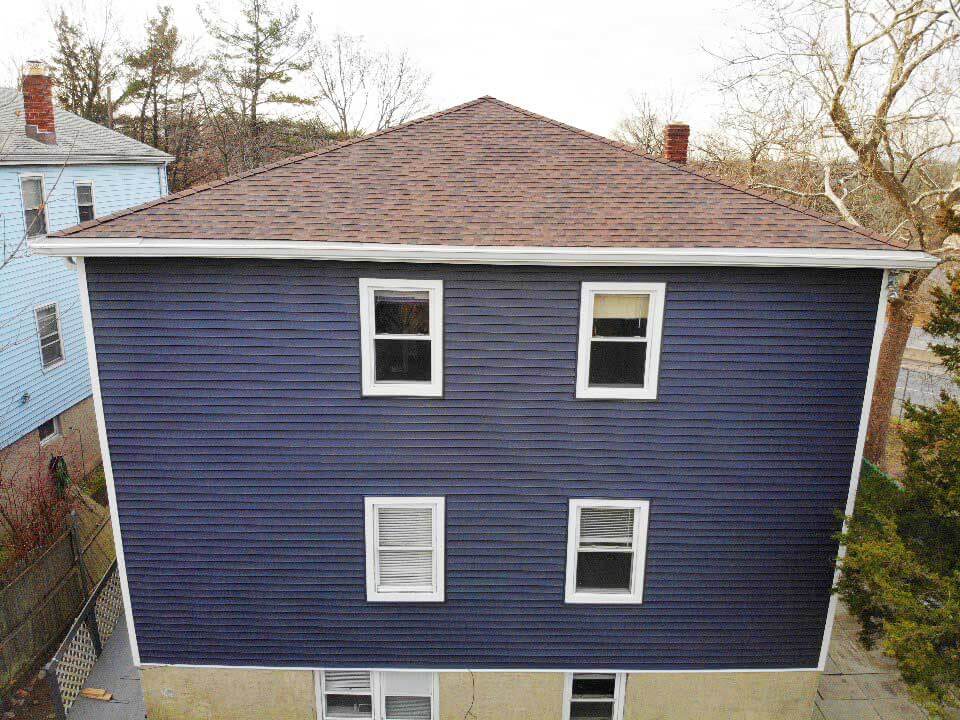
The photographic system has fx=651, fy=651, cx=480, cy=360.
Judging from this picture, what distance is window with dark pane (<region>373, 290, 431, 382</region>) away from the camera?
7520 mm

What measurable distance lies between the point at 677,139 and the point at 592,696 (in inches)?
339

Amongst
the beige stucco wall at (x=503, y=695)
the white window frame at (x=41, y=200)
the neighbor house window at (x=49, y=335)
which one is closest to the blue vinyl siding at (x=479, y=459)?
the beige stucco wall at (x=503, y=695)

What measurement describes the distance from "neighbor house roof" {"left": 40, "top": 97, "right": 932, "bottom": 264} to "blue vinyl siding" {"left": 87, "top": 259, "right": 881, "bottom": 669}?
369 mm

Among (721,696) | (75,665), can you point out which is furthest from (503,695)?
(75,665)

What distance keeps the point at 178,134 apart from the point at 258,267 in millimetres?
32918

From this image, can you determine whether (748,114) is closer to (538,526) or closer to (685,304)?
(685,304)

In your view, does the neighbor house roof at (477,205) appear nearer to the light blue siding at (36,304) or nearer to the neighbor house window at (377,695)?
the neighbor house window at (377,695)

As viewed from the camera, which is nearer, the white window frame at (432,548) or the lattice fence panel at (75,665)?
the white window frame at (432,548)

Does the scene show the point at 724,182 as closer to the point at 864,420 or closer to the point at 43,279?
the point at 864,420

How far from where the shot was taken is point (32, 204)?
15516 mm

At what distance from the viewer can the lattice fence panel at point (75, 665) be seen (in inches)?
360

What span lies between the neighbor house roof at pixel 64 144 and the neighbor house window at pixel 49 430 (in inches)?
246

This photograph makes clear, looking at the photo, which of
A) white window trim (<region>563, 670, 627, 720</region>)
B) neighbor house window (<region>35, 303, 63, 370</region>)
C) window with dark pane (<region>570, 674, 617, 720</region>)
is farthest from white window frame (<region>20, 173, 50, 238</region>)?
window with dark pane (<region>570, 674, 617, 720</region>)

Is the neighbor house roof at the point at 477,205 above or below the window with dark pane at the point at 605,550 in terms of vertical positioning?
above
